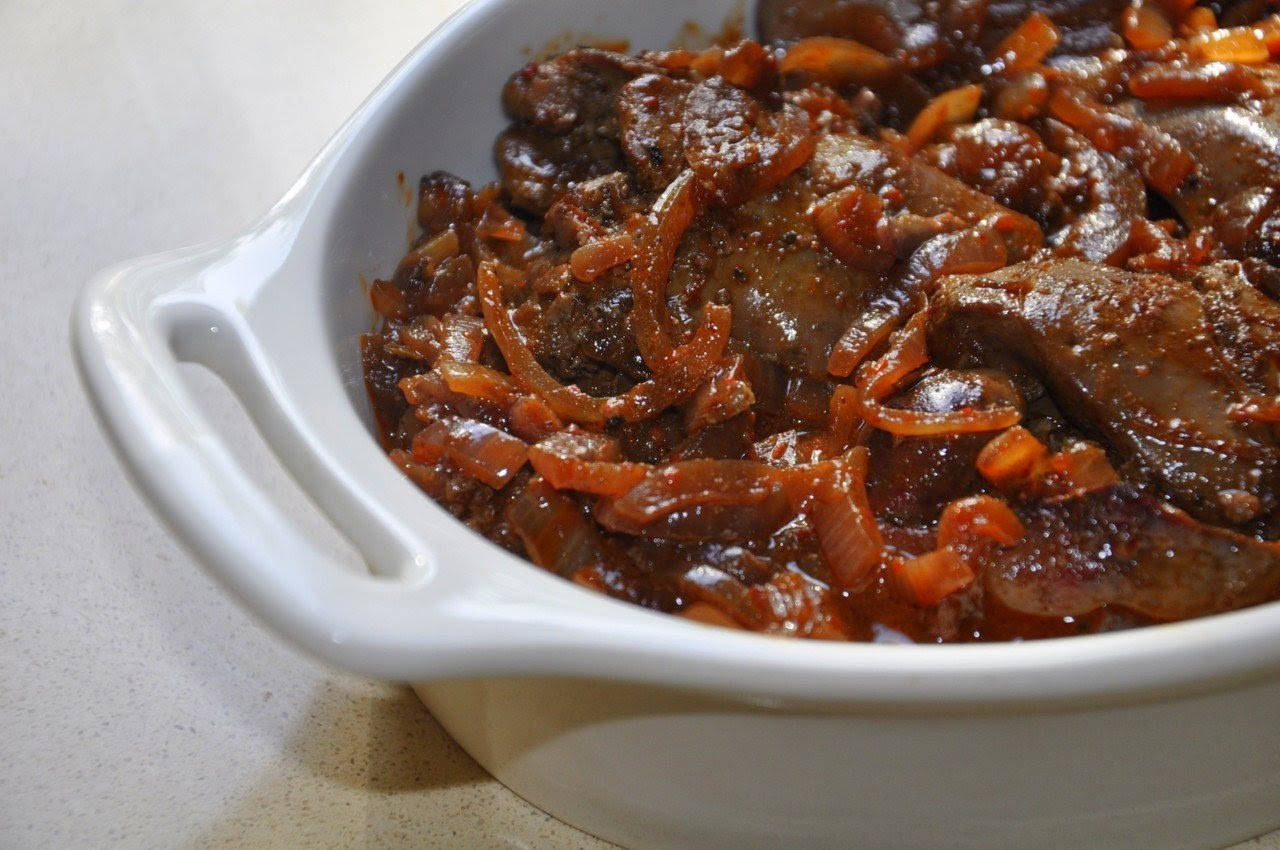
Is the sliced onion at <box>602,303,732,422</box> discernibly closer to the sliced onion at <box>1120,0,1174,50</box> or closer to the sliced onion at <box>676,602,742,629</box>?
the sliced onion at <box>676,602,742,629</box>

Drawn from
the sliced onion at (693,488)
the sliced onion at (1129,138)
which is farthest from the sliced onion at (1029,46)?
the sliced onion at (693,488)

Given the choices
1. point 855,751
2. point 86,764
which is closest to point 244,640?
point 86,764

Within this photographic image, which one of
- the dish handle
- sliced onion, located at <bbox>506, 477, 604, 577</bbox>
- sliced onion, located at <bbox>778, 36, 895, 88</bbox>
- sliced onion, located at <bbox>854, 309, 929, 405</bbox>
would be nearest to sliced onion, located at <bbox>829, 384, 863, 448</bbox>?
sliced onion, located at <bbox>854, 309, 929, 405</bbox>

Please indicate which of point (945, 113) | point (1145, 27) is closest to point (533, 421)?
point (945, 113)

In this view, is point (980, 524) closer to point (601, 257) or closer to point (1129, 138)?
point (601, 257)

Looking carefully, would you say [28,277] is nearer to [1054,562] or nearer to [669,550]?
[669,550]

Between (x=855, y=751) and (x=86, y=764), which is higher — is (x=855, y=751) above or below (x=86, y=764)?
above
